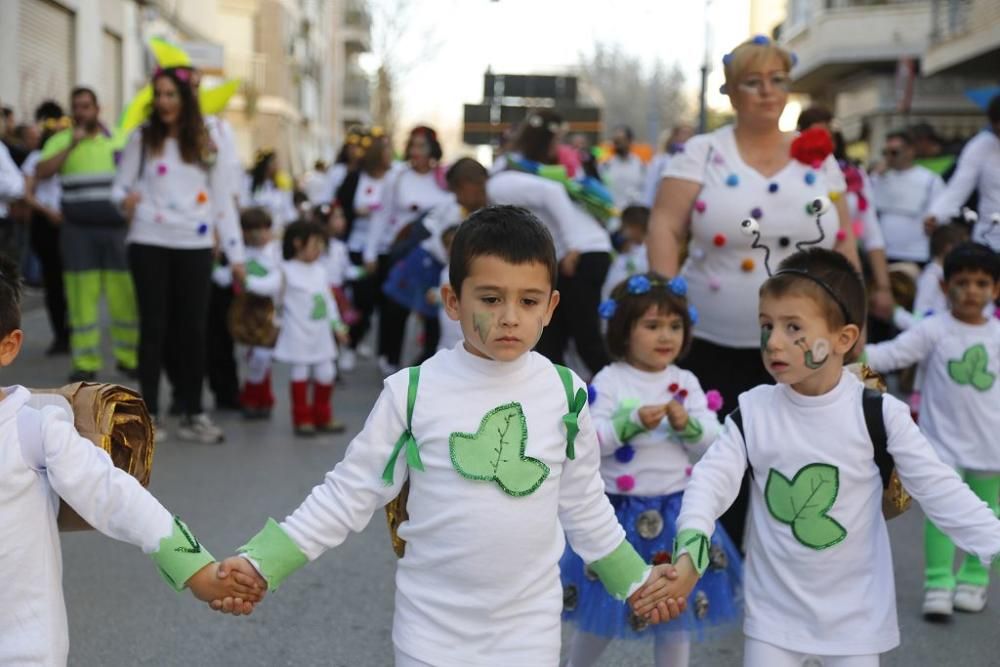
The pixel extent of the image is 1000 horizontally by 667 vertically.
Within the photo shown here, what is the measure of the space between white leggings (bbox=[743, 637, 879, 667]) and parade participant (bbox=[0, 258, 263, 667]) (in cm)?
141

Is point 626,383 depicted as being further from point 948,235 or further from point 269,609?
point 948,235

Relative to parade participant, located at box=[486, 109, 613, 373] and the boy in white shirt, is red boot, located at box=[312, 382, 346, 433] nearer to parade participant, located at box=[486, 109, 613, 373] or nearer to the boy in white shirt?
parade participant, located at box=[486, 109, 613, 373]

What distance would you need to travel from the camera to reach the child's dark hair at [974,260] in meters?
5.72

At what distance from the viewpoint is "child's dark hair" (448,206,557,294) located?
10.6ft

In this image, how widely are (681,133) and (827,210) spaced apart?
12.1 meters

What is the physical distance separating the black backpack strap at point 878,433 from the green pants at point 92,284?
7.85m

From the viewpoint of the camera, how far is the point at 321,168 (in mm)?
21672

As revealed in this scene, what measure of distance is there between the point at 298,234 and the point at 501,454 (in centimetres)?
661

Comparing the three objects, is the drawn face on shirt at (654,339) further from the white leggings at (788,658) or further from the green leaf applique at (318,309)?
the green leaf applique at (318,309)

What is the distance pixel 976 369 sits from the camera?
5828mm

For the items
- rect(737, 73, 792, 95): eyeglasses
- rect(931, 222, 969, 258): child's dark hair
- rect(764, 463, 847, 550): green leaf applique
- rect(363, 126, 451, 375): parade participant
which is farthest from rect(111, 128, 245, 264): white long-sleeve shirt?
rect(764, 463, 847, 550): green leaf applique

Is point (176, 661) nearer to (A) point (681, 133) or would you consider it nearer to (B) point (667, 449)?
(B) point (667, 449)

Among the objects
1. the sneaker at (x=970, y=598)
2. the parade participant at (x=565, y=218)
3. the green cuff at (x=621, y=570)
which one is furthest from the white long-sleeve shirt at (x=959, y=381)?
the green cuff at (x=621, y=570)

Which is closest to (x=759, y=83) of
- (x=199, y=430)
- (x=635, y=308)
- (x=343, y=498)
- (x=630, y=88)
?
(x=635, y=308)
